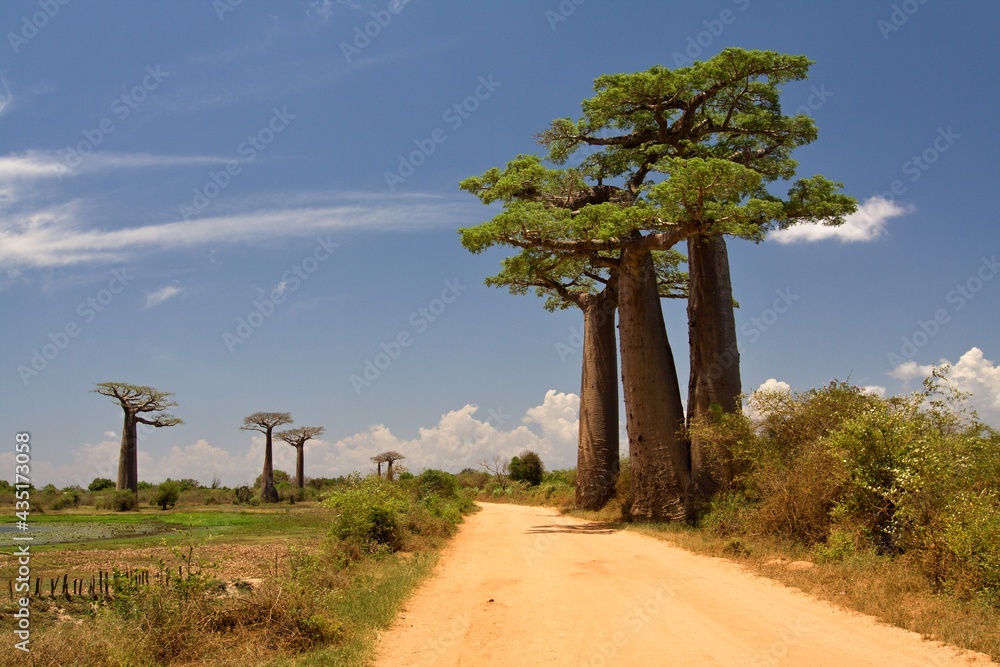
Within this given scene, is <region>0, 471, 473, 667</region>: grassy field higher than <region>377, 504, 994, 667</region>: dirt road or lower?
higher

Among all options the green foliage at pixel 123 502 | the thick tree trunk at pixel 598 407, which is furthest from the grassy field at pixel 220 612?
the green foliage at pixel 123 502

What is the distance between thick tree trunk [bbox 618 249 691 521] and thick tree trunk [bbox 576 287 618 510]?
3997 millimetres

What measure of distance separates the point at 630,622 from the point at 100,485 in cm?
3982

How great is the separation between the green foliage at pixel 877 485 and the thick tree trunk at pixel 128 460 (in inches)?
1112

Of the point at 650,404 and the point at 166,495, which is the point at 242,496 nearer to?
the point at 166,495

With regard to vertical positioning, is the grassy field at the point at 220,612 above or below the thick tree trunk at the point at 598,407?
below

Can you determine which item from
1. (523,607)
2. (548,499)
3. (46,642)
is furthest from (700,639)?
(548,499)

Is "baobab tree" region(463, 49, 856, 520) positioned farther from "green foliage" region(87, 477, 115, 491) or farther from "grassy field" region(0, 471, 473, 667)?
"green foliage" region(87, 477, 115, 491)

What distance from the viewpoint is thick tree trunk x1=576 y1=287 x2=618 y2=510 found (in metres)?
17.5

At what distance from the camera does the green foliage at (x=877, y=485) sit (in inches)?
228

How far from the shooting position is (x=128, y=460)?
30844mm

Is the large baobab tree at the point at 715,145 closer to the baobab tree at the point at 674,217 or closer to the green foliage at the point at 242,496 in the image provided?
the baobab tree at the point at 674,217

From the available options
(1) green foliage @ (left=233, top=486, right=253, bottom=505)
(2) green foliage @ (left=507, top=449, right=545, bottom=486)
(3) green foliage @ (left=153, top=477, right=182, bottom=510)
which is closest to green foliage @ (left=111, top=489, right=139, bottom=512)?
(3) green foliage @ (left=153, top=477, right=182, bottom=510)

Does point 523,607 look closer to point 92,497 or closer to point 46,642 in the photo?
point 46,642
